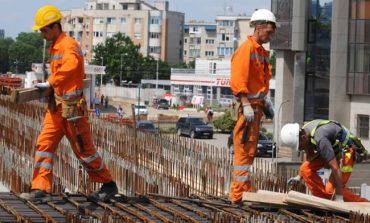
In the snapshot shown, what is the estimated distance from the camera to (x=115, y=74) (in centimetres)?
10638

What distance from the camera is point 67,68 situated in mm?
8695

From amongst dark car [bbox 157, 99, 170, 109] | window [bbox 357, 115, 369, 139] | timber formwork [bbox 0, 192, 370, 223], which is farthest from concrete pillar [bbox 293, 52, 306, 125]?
dark car [bbox 157, 99, 170, 109]

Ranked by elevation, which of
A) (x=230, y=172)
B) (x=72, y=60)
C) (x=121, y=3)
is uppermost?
(x=121, y=3)

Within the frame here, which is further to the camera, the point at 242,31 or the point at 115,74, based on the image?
the point at 242,31

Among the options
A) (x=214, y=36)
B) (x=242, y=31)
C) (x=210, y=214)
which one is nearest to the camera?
(x=210, y=214)

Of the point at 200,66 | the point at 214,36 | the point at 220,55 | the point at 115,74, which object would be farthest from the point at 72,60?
the point at 214,36

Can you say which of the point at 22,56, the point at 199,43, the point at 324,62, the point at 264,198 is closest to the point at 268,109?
the point at 264,198

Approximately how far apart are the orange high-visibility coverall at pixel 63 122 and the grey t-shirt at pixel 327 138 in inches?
90.8

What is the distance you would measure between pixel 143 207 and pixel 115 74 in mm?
98078

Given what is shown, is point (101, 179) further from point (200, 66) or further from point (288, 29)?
point (200, 66)

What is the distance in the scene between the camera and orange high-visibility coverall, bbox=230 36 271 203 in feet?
30.0

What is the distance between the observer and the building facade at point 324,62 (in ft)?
138

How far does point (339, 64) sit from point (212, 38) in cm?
→ 10065

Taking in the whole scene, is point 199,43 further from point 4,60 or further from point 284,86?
point 284,86
